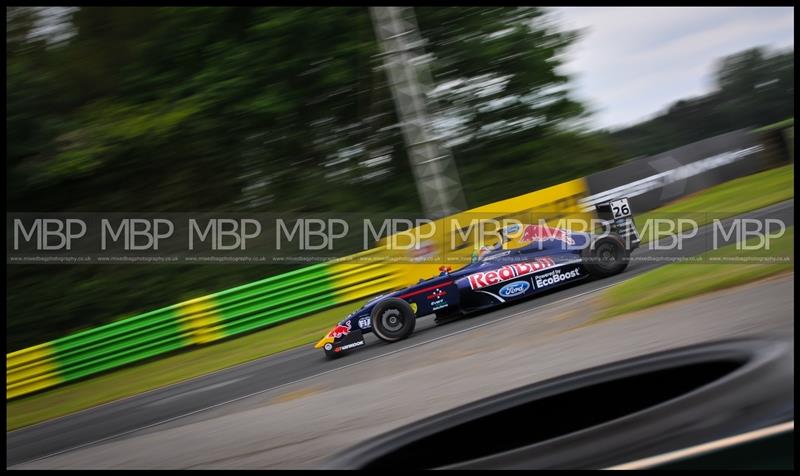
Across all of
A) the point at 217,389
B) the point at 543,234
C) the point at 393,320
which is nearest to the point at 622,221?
the point at 543,234

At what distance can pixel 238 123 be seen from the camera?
16.0m

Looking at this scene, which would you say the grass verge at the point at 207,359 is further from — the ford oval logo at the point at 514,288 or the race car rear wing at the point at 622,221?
the ford oval logo at the point at 514,288

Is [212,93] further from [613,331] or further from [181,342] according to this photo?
[613,331]

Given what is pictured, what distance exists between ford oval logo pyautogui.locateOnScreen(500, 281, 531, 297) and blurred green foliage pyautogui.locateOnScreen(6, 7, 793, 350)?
654 centimetres

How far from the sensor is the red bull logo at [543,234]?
8.86m

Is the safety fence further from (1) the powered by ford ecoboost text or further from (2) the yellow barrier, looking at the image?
(1) the powered by ford ecoboost text

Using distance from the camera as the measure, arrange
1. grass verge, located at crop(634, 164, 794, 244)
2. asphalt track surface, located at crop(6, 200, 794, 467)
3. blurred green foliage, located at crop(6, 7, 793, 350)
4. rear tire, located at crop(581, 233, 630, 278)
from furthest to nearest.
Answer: blurred green foliage, located at crop(6, 7, 793, 350), grass verge, located at crop(634, 164, 794, 244), rear tire, located at crop(581, 233, 630, 278), asphalt track surface, located at crop(6, 200, 794, 467)

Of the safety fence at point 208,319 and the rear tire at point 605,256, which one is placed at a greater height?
the safety fence at point 208,319

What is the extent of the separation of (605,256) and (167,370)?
18.7 feet

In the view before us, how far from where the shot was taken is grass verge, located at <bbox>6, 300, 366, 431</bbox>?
9562 mm

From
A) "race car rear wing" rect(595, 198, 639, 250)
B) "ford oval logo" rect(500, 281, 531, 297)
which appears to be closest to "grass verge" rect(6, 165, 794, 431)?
"race car rear wing" rect(595, 198, 639, 250)


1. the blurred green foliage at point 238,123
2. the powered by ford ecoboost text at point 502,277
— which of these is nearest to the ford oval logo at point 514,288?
the powered by ford ecoboost text at point 502,277
